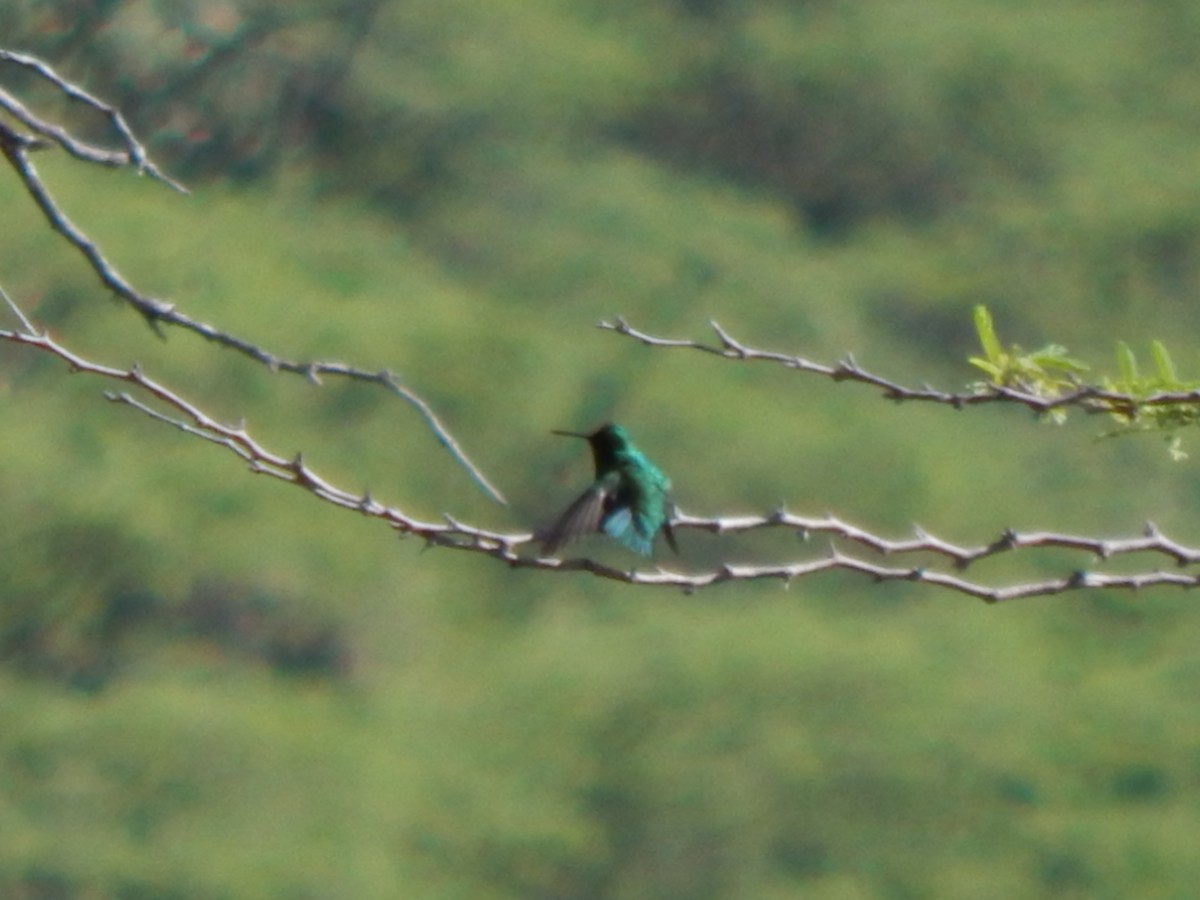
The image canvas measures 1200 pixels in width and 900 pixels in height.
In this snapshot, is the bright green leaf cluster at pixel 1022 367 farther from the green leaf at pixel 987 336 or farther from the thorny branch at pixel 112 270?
the thorny branch at pixel 112 270

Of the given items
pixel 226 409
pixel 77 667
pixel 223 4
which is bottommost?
pixel 77 667

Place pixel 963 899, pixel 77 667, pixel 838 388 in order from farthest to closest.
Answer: pixel 838 388
pixel 77 667
pixel 963 899

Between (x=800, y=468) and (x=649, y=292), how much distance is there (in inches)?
41.0

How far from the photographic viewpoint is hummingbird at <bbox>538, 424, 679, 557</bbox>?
2.70 meters

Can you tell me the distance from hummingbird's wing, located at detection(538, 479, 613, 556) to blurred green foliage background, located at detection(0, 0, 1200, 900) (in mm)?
3258

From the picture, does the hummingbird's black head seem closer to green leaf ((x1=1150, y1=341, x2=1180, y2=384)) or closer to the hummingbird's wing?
the hummingbird's wing

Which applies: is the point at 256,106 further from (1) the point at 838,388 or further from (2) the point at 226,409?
(1) the point at 838,388

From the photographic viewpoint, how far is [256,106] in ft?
25.3

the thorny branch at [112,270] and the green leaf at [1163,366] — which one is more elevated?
the thorny branch at [112,270]

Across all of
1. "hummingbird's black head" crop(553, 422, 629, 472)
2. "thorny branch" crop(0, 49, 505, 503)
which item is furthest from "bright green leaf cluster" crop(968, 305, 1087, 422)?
"hummingbird's black head" crop(553, 422, 629, 472)

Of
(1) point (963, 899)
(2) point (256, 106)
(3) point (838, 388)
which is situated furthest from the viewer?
(2) point (256, 106)

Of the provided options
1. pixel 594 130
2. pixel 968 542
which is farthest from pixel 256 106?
pixel 968 542

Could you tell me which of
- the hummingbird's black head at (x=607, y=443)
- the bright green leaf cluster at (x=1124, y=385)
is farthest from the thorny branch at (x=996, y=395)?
the hummingbird's black head at (x=607, y=443)

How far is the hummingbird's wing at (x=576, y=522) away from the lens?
2.57 metres
